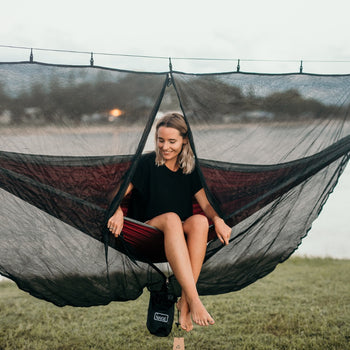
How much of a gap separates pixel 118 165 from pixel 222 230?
1.94 ft

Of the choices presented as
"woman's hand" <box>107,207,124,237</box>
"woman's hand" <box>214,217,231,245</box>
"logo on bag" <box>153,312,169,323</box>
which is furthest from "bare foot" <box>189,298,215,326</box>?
"woman's hand" <box>107,207,124,237</box>

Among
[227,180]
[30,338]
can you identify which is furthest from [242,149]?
[30,338]

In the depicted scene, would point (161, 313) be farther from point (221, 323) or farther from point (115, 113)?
point (115, 113)

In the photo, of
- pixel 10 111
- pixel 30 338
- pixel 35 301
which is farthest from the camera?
pixel 35 301

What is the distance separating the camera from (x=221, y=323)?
2928mm

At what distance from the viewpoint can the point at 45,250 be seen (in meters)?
2.20

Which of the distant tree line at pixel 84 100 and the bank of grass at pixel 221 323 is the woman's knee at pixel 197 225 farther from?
the bank of grass at pixel 221 323

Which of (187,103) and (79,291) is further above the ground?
(187,103)

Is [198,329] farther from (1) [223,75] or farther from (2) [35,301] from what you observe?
(1) [223,75]

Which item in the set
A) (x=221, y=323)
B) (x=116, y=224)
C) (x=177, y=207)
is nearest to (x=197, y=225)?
(x=177, y=207)

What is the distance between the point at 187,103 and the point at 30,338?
173cm

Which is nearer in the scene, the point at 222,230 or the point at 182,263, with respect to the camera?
the point at 182,263

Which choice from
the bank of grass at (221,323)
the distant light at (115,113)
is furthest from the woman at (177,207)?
the bank of grass at (221,323)

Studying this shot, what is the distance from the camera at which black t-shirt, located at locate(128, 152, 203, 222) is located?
91.0 inches
